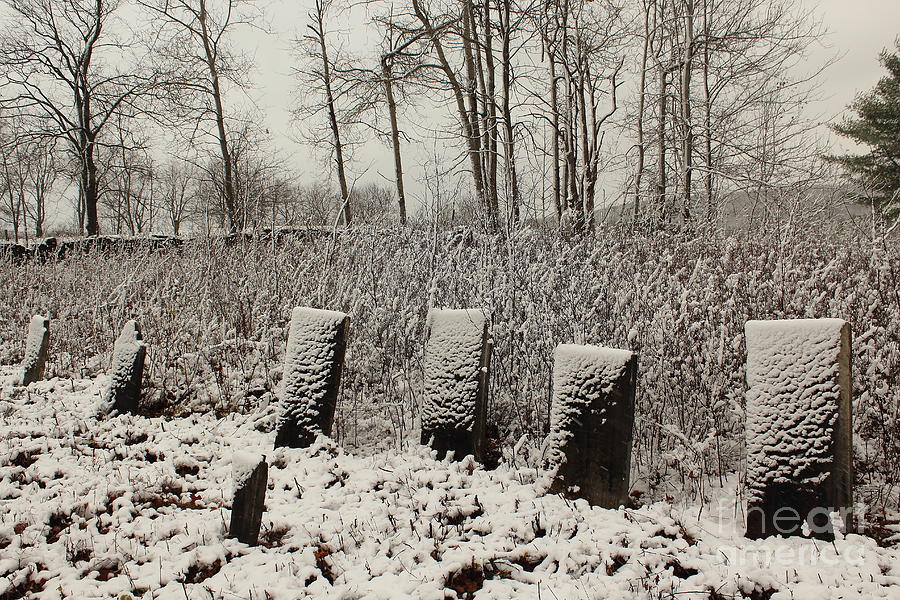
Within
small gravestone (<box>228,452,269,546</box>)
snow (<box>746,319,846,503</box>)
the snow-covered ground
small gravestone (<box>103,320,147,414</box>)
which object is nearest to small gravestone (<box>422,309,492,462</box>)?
the snow-covered ground

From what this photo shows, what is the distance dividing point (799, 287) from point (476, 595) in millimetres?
2955

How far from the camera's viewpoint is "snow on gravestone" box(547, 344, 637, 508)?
2.11 m

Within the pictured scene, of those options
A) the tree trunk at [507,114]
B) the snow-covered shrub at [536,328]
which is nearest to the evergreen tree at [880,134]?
the tree trunk at [507,114]

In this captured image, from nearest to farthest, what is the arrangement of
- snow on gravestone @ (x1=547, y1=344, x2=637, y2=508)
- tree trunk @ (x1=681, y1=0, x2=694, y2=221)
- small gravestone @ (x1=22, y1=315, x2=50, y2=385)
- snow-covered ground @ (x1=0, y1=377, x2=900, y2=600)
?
snow-covered ground @ (x1=0, y1=377, x2=900, y2=600), snow on gravestone @ (x1=547, y1=344, x2=637, y2=508), small gravestone @ (x1=22, y1=315, x2=50, y2=385), tree trunk @ (x1=681, y1=0, x2=694, y2=221)

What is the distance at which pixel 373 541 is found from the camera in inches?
76.7

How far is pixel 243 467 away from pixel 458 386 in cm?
109

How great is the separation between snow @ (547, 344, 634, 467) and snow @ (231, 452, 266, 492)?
128 cm

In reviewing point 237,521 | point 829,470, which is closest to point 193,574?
point 237,521

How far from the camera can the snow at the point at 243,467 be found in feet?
→ 6.38

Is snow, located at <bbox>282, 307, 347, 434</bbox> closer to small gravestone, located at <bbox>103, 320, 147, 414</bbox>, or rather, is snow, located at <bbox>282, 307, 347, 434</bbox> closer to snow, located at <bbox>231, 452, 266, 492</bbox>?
snow, located at <bbox>231, 452, 266, 492</bbox>

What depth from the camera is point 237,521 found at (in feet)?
6.48

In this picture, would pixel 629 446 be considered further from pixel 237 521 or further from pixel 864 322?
pixel 864 322

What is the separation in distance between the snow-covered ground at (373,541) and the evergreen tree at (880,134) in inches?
757

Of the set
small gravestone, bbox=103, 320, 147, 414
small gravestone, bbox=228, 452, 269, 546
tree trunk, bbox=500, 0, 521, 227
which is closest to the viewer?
small gravestone, bbox=228, 452, 269, 546
